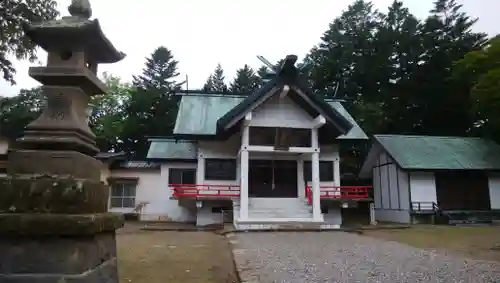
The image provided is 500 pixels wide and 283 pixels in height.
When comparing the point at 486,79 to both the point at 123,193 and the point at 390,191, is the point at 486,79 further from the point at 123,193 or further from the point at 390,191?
the point at 123,193

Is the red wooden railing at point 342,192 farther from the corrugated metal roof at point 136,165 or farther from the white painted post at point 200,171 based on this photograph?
the corrugated metal roof at point 136,165

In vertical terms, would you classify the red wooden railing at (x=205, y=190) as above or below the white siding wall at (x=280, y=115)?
below

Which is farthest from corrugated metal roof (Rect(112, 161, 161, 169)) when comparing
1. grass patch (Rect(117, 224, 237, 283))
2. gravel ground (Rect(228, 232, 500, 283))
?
gravel ground (Rect(228, 232, 500, 283))

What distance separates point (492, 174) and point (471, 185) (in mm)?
1226

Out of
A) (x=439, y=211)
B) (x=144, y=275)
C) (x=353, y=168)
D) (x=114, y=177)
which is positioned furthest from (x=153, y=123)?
(x=144, y=275)

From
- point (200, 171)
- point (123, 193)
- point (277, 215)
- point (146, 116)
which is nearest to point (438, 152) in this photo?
point (277, 215)

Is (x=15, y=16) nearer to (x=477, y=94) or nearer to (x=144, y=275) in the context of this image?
(x=144, y=275)

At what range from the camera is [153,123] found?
36344 mm

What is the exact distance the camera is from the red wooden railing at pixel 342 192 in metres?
16.1

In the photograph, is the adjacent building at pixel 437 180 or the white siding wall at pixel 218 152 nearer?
the white siding wall at pixel 218 152

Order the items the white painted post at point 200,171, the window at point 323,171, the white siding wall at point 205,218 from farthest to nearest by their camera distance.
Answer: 1. the window at point 323,171
2. the white painted post at point 200,171
3. the white siding wall at point 205,218

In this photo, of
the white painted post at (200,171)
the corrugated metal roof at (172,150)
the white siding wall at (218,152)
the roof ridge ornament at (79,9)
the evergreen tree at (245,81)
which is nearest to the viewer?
the roof ridge ornament at (79,9)

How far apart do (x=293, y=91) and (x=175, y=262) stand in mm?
10288

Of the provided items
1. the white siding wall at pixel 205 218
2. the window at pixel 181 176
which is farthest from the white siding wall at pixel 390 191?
the window at pixel 181 176
